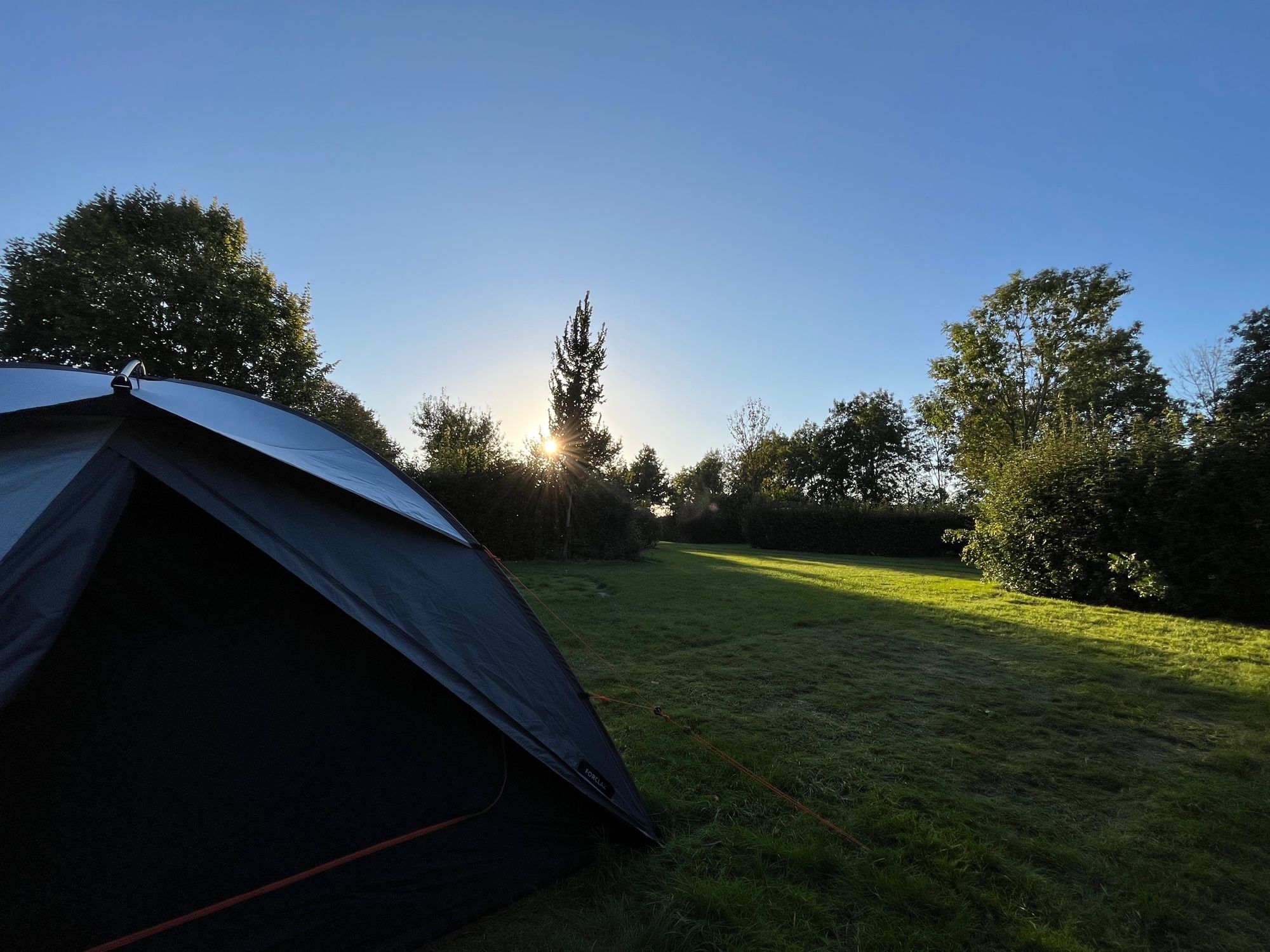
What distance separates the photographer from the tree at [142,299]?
12930mm

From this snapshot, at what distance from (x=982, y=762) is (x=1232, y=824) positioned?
1.03 m

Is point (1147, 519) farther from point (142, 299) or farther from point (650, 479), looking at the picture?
point (650, 479)

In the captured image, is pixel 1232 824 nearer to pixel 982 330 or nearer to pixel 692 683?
pixel 692 683

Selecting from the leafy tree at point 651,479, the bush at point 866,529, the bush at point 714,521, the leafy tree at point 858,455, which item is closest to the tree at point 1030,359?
the bush at point 866,529

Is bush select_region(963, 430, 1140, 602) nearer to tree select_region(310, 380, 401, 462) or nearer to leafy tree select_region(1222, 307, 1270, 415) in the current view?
tree select_region(310, 380, 401, 462)

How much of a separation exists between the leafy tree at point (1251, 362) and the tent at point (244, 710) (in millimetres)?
34252

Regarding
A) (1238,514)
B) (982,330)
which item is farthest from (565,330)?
(982,330)

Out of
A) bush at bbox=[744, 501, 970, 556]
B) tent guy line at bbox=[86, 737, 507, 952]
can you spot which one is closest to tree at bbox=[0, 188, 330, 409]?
tent guy line at bbox=[86, 737, 507, 952]

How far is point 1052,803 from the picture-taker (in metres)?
2.86

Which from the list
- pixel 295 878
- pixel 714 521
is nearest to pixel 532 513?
pixel 295 878

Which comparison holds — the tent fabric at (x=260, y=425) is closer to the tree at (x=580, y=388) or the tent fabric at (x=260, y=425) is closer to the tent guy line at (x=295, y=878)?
the tent guy line at (x=295, y=878)

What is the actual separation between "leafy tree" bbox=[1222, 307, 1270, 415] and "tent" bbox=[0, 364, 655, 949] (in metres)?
34.3

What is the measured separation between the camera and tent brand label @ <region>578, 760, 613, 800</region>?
226 cm

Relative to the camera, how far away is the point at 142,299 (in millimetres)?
13039
